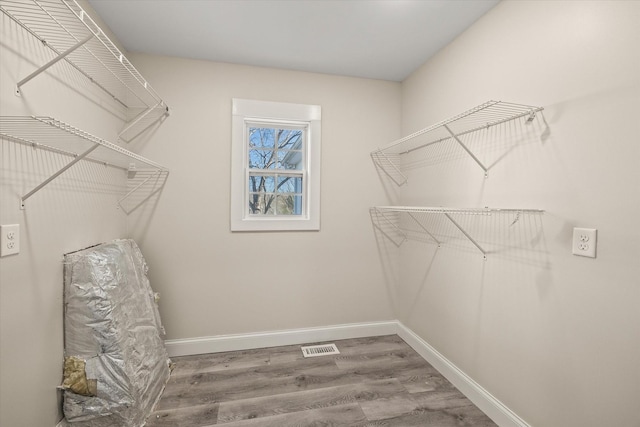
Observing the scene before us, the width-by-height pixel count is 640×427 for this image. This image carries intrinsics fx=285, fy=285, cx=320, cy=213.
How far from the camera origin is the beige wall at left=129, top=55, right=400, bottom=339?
226 cm

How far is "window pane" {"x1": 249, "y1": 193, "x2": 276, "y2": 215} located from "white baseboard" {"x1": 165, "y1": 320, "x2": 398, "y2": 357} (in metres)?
1.05

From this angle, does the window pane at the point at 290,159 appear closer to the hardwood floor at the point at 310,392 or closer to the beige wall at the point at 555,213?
the beige wall at the point at 555,213

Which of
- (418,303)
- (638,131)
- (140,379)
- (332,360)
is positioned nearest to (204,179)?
(140,379)

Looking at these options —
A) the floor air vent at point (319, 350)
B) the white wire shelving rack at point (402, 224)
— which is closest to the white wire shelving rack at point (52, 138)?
the white wire shelving rack at point (402, 224)

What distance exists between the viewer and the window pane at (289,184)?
2.59 meters

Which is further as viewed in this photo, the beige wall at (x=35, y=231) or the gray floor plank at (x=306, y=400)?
the gray floor plank at (x=306, y=400)

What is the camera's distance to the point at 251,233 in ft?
7.91

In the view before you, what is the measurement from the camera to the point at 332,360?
2.25 metres

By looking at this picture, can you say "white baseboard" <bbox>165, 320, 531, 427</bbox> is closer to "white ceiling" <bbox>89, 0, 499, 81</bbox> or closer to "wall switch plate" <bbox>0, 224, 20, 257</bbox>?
"wall switch plate" <bbox>0, 224, 20, 257</bbox>

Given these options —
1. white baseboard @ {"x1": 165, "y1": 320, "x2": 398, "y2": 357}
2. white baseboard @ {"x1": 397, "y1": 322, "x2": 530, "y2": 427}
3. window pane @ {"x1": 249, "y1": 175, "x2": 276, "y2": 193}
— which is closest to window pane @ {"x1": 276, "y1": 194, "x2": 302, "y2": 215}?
window pane @ {"x1": 249, "y1": 175, "x2": 276, "y2": 193}

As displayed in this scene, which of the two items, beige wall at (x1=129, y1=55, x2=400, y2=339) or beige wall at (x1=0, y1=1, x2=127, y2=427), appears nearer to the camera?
beige wall at (x1=0, y1=1, x2=127, y2=427)

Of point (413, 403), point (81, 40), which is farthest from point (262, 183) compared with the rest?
point (413, 403)

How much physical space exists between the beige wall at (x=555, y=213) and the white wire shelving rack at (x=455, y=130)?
0.07 m

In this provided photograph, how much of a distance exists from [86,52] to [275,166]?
1.41 m
